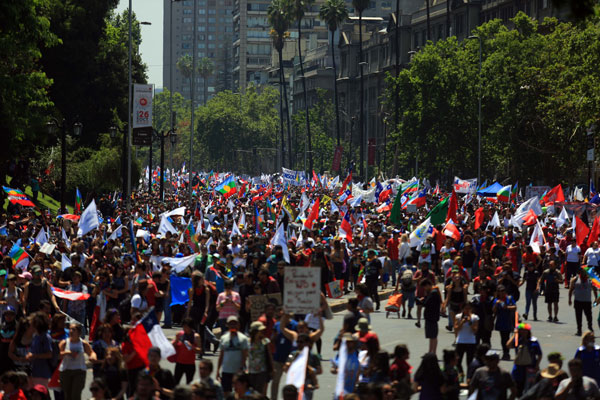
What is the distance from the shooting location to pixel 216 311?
59.6 ft

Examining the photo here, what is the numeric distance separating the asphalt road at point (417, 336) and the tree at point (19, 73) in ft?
40.1

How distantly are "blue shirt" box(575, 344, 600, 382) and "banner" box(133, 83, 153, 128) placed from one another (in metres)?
33.9

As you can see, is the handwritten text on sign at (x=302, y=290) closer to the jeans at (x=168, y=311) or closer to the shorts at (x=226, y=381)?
the shorts at (x=226, y=381)

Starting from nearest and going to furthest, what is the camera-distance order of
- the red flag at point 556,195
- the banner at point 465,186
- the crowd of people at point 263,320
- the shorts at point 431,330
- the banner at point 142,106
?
the crowd of people at point 263,320 < the shorts at point 431,330 < the red flag at point 556,195 < the banner at point 142,106 < the banner at point 465,186

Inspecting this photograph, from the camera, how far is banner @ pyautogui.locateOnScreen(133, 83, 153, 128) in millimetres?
45906

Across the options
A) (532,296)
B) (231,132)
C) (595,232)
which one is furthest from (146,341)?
(231,132)

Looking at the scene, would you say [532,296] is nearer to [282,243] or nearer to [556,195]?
[282,243]

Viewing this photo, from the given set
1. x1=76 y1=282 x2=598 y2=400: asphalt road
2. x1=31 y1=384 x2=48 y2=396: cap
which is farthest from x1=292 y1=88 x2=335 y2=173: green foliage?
x1=31 y1=384 x2=48 y2=396: cap

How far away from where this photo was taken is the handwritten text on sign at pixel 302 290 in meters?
14.6

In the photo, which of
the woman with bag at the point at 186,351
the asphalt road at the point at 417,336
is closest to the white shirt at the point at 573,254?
the asphalt road at the point at 417,336

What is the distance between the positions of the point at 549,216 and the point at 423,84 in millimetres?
34399

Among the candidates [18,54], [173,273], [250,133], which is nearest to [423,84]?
[18,54]

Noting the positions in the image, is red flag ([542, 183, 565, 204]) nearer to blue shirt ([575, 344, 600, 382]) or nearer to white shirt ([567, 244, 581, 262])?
white shirt ([567, 244, 581, 262])

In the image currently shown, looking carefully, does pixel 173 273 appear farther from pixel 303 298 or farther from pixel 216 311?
pixel 303 298
